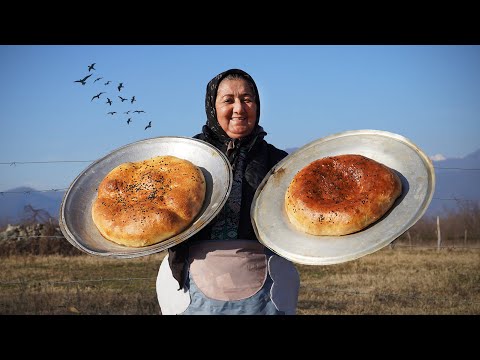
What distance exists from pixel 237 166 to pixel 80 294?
5577 mm

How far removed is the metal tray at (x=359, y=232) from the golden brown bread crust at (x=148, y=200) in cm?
52

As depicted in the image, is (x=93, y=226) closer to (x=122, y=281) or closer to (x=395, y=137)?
(x=395, y=137)

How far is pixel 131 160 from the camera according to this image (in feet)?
14.6

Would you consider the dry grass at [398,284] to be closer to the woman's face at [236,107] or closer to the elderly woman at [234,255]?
the elderly woman at [234,255]

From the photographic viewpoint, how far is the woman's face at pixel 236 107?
162 inches

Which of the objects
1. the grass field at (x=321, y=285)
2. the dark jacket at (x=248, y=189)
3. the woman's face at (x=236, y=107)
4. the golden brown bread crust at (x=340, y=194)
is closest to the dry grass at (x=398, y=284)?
the grass field at (x=321, y=285)

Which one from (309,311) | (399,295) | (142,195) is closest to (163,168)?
(142,195)

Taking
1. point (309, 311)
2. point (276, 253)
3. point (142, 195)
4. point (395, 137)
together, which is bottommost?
point (309, 311)

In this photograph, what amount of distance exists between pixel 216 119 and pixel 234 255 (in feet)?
3.74

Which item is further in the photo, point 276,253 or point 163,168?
point 163,168

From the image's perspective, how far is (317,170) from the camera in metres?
4.07

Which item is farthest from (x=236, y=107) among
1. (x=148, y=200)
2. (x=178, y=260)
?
(x=178, y=260)

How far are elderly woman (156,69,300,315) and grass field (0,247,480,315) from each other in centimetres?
424

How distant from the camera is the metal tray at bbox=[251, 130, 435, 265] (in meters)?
3.46
